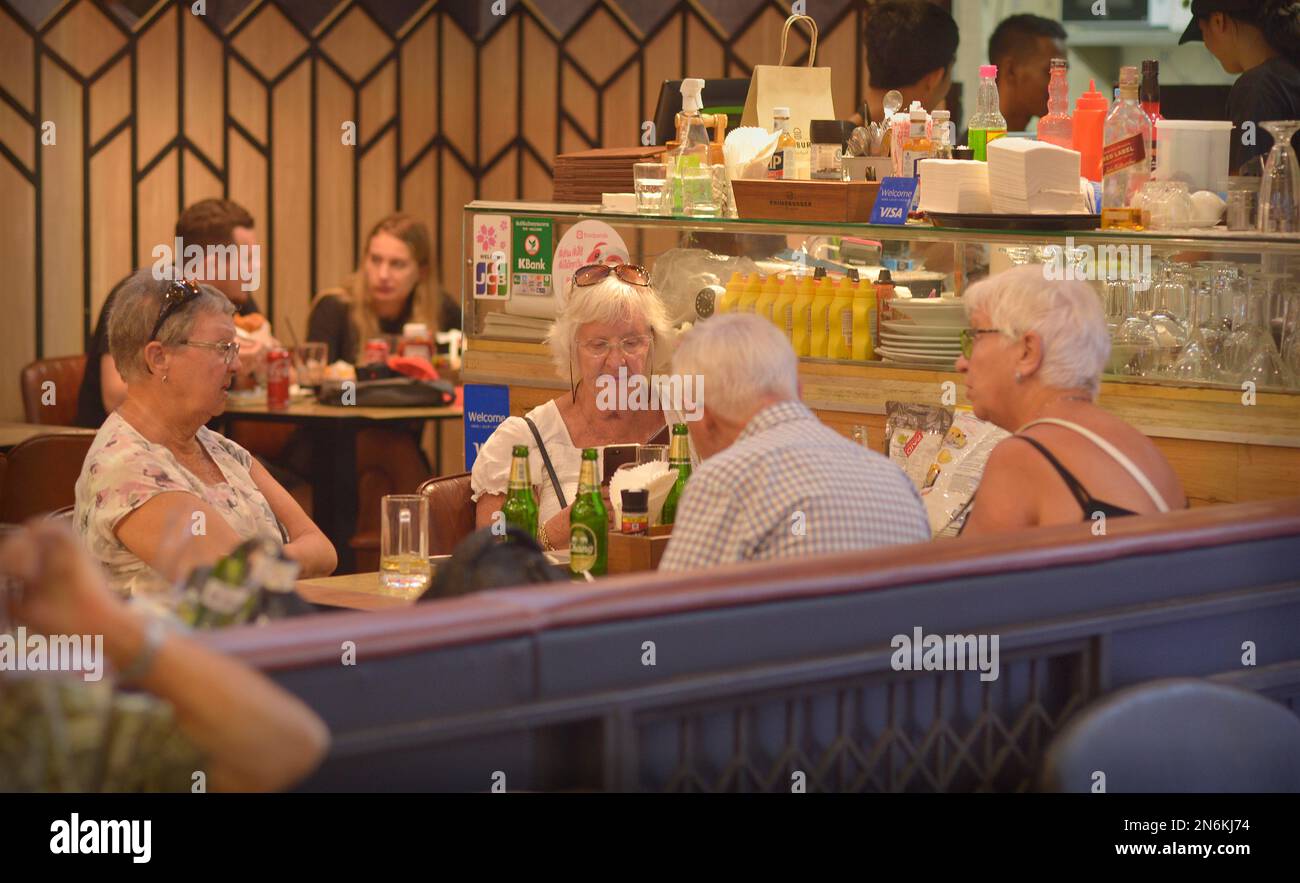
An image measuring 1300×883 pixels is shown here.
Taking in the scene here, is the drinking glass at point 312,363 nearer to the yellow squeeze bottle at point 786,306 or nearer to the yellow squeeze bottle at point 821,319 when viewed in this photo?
the yellow squeeze bottle at point 786,306

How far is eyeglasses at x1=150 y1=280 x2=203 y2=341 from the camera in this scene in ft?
12.5

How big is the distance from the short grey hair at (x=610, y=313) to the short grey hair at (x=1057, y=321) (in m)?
1.12

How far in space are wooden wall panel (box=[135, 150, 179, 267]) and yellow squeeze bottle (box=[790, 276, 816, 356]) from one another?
4168 mm

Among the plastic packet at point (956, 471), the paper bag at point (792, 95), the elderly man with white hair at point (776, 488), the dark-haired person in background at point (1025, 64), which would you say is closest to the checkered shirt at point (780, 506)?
the elderly man with white hair at point (776, 488)

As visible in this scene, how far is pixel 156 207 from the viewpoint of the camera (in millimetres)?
7887

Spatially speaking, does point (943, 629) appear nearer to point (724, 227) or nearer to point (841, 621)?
point (841, 621)

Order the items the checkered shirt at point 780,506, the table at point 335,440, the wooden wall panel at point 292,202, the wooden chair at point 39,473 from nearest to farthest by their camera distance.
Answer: the checkered shirt at point 780,506 → the wooden chair at point 39,473 → the table at point 335,440 → the wooden wall panel at point 292,202

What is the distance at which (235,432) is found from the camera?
21.9 ft

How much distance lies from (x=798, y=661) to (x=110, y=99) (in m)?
6.16

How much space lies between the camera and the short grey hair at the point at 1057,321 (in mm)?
3330

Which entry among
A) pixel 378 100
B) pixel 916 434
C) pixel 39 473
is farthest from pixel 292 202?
pixel 916 434

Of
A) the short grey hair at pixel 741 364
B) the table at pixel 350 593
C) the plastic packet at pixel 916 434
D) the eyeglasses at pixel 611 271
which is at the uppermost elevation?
the eyeglasses at pixel 611 271

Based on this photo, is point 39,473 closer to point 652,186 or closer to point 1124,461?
point 652,186
